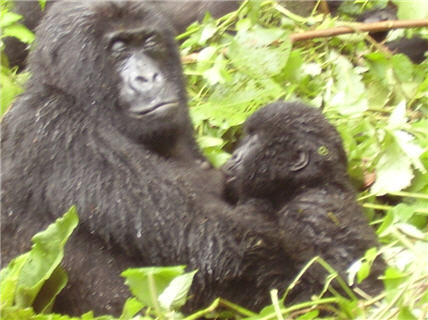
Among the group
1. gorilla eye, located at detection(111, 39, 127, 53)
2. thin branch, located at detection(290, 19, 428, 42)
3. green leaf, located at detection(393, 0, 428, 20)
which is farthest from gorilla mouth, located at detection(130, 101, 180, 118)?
green leaf, located at detection(393, 0, 428, 20)

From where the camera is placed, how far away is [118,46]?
215 centimetres

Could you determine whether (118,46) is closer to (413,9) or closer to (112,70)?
(112,70)

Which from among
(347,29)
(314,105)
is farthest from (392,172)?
(347,29)

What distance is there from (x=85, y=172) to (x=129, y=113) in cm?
22

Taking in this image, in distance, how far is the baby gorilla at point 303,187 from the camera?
80.0 inches

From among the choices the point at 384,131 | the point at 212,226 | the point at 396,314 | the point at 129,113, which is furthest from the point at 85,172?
the point at 384,131

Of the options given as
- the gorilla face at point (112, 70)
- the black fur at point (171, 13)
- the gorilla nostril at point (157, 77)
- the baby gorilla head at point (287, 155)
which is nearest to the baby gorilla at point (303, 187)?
the baby gorilla head at point (287, 155)

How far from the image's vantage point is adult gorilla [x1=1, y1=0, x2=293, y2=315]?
76.2 inches

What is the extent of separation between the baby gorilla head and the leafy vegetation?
226mm

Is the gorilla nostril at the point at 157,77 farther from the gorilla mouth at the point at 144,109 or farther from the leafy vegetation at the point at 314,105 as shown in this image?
the leafy vegetation at the point at 314,105

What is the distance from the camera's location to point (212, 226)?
195 cm

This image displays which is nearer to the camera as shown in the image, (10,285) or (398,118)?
(10,285)

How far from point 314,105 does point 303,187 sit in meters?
0.58

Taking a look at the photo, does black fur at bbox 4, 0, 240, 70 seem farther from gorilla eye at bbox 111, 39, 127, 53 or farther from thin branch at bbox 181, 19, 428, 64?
gorilla eye at bbox 111, 39, 127, 53
